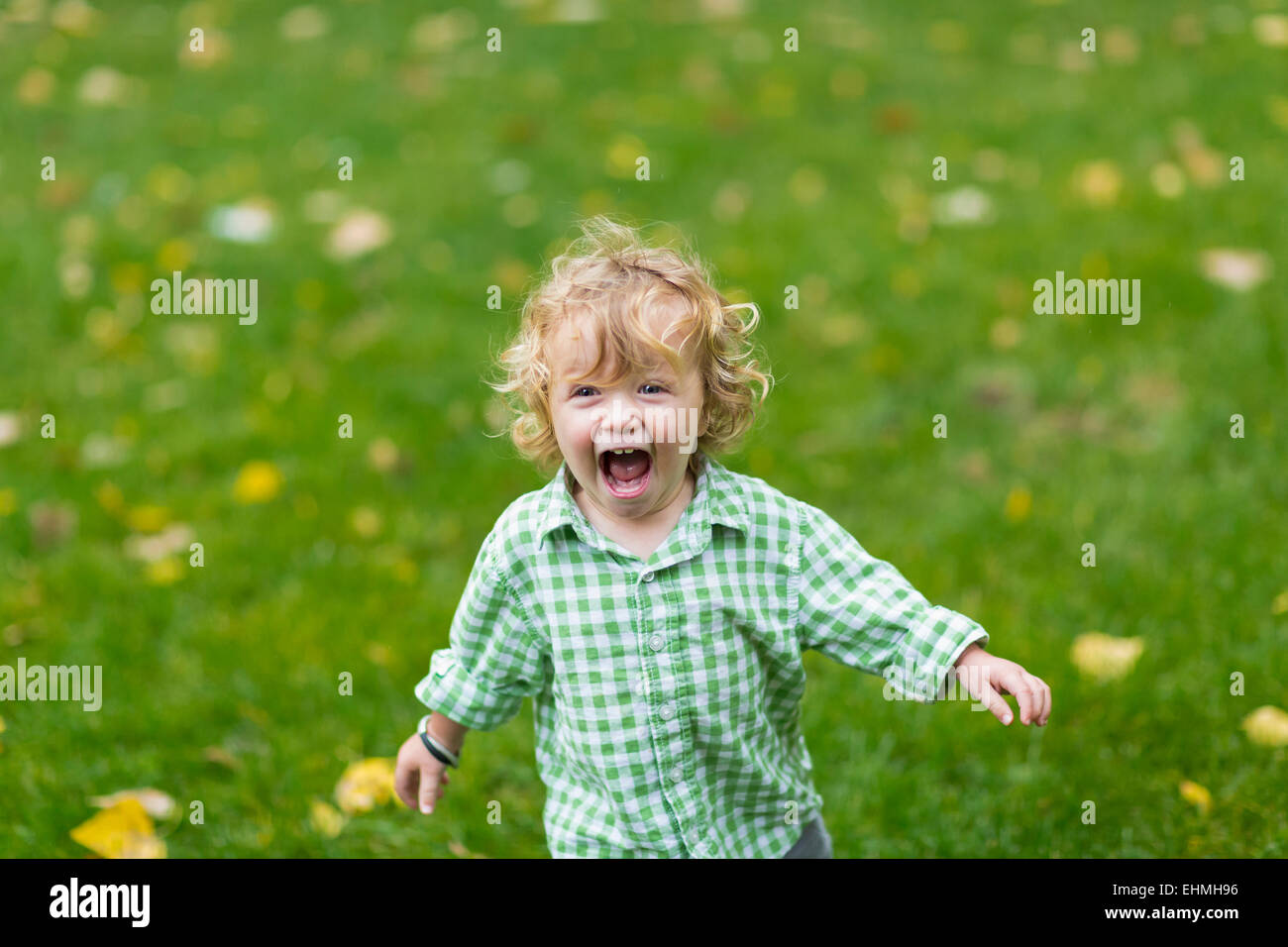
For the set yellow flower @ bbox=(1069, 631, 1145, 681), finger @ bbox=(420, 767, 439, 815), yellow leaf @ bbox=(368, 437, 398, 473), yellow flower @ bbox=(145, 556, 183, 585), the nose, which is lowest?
finger @ bbox=(420, 767, 439, 815)

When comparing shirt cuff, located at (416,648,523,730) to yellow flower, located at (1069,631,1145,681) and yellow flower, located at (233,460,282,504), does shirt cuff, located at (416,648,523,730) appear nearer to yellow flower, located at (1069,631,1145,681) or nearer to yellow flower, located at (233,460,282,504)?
yellow flower, located at (1069,631,1145,681)

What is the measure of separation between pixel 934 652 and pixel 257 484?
229 cm

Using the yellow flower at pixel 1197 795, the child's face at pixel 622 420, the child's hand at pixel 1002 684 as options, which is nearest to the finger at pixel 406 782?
the child's face at pixel 622 420

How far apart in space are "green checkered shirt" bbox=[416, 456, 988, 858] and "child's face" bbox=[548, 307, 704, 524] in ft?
0.29

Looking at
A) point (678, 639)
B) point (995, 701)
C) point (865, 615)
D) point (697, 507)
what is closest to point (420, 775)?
point (678, 639)

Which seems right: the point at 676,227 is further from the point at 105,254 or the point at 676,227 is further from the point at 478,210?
the point at 105,254

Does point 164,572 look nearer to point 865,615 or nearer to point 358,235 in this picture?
point 358,235

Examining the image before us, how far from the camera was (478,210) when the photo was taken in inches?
195

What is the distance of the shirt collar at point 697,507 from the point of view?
191cm

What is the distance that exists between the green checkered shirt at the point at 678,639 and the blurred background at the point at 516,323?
56 cm

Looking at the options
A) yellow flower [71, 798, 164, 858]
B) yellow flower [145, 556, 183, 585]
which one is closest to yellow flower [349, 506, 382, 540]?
yellow flower [145, 556, 183, 585]

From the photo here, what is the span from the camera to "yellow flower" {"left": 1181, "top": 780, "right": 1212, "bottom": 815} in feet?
7.84

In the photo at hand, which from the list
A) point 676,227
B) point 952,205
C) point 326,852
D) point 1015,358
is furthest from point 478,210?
point 326,852
